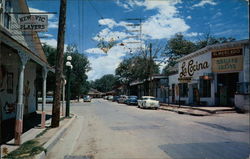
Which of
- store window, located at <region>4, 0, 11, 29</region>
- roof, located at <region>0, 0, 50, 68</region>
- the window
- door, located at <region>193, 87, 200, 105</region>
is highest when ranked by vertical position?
store window, located at <region>4, 0, 11, 29</region>

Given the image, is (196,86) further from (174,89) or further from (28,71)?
(28,71)

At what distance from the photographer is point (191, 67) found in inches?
1243

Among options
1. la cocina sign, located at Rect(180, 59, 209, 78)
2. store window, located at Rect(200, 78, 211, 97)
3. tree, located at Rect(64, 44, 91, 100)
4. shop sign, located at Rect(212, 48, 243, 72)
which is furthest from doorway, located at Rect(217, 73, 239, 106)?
tree, located at Rect(64, 44, 91, 100)

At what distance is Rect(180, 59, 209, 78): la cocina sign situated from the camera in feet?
92.0

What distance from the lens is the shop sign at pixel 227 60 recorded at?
942 inches

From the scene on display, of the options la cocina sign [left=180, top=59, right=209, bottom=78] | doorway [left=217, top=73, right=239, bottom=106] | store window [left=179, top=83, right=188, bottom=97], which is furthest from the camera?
store window [left=179, top=83, right=188, bottom=97]

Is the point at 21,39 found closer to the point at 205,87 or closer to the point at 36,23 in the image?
the point at 36,23

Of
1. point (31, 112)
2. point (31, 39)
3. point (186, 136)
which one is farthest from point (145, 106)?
point (186, 136)

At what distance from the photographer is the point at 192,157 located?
6.68m

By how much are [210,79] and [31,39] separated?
18.7m

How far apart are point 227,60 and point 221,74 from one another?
1.74 m

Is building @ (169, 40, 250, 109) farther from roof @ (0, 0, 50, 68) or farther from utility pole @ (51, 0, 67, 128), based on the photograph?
roof @ (0, 0, 50, 68)

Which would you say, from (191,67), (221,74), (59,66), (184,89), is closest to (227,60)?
(221,74)

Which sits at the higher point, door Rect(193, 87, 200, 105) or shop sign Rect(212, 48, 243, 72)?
shop sign Rect(212, 48, 243, 72)
